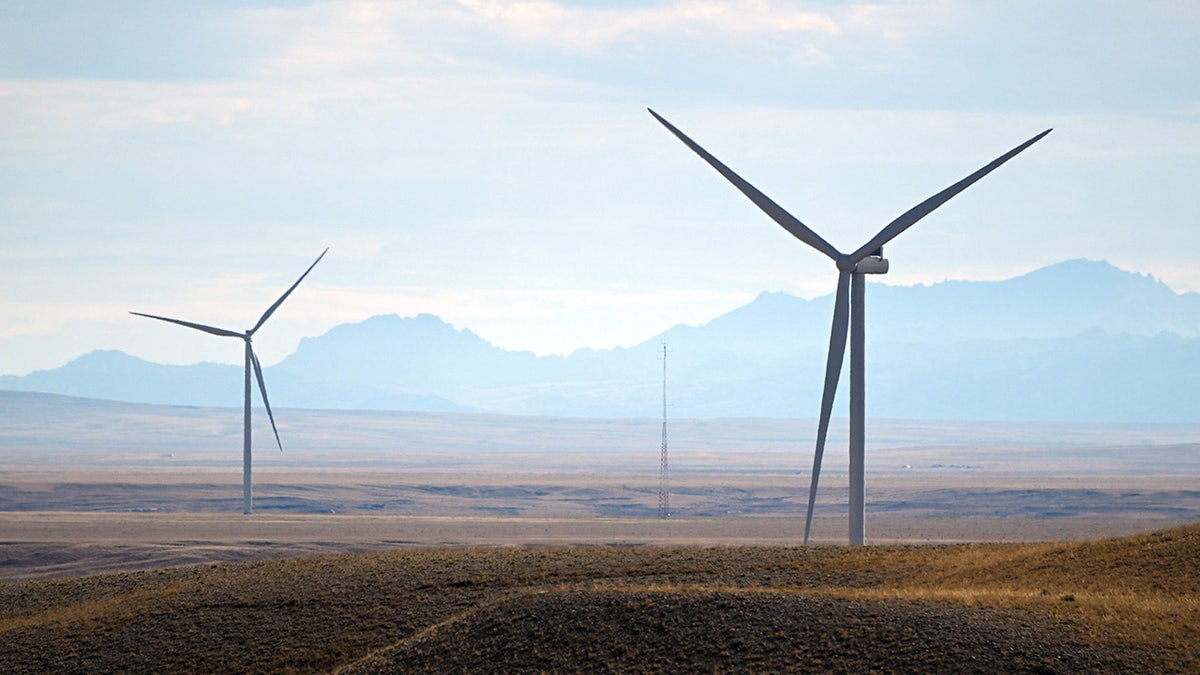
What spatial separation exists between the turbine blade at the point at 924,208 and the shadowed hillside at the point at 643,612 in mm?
10901

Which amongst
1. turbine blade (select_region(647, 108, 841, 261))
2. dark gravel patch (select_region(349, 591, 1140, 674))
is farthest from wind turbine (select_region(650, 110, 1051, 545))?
dark gravel patch (select_region(349, 591, 1140, 674))

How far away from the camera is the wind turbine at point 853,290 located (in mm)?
58125

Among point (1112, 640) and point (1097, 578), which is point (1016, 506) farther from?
point (1112, 640)

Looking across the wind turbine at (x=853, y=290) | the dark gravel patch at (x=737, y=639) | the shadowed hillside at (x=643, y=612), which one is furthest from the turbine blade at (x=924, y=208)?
the dark gravel patch at (x=737, y=639)

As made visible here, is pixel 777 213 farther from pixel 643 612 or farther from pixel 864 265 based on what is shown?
pixel 643 612

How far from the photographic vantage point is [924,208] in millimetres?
61438

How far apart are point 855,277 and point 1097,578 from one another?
1713cm

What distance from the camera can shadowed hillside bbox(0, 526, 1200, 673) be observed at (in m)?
35.2

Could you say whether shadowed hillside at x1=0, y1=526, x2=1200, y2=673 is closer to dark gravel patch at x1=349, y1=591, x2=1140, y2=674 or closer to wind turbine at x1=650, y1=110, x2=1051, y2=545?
dark gravel patch at x1=349, y1=591, x2=1140, y2=674

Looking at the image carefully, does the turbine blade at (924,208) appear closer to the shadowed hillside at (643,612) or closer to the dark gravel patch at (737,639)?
the shadowed hillside at (643,612)

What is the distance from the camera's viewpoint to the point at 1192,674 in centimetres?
3222

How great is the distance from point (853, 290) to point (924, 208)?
4.92 m

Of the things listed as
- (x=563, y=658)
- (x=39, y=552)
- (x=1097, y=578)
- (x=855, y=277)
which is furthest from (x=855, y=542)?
(x=39, y=552)

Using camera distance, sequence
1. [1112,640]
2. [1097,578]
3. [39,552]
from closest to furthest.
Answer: [1112,640]
[1097,578]
[39,552]
